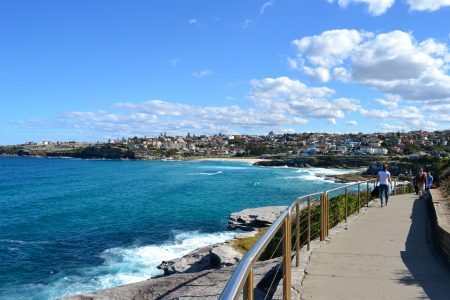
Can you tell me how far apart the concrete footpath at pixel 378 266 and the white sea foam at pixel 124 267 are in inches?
420

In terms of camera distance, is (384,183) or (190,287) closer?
(190,287)

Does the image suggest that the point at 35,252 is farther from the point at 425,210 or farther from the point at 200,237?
the point at 425,210

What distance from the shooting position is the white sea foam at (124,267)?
55.6 feet

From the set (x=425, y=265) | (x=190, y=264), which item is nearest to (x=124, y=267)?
(x=190, y=264)

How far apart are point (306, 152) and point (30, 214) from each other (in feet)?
446

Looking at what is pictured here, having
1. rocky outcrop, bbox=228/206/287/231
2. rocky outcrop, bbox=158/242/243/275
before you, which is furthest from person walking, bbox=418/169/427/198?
rocky outcrop, bbox=158/242/243/275

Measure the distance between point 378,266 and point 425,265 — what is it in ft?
2.96

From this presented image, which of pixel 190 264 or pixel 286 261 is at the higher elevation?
pixel 286 261

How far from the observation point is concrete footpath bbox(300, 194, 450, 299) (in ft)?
18.0

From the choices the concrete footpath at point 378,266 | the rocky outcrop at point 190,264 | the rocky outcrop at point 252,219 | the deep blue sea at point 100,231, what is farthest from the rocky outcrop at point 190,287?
the rocky outcrop at point 252,219

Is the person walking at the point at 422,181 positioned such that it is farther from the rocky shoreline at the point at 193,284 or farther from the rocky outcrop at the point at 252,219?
the rocky shoreline at the point at 193,284

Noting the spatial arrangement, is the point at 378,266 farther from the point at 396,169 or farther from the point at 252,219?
the point at 396,169

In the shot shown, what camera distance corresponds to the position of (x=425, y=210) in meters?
14.9

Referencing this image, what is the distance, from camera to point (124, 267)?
63.7 ft
